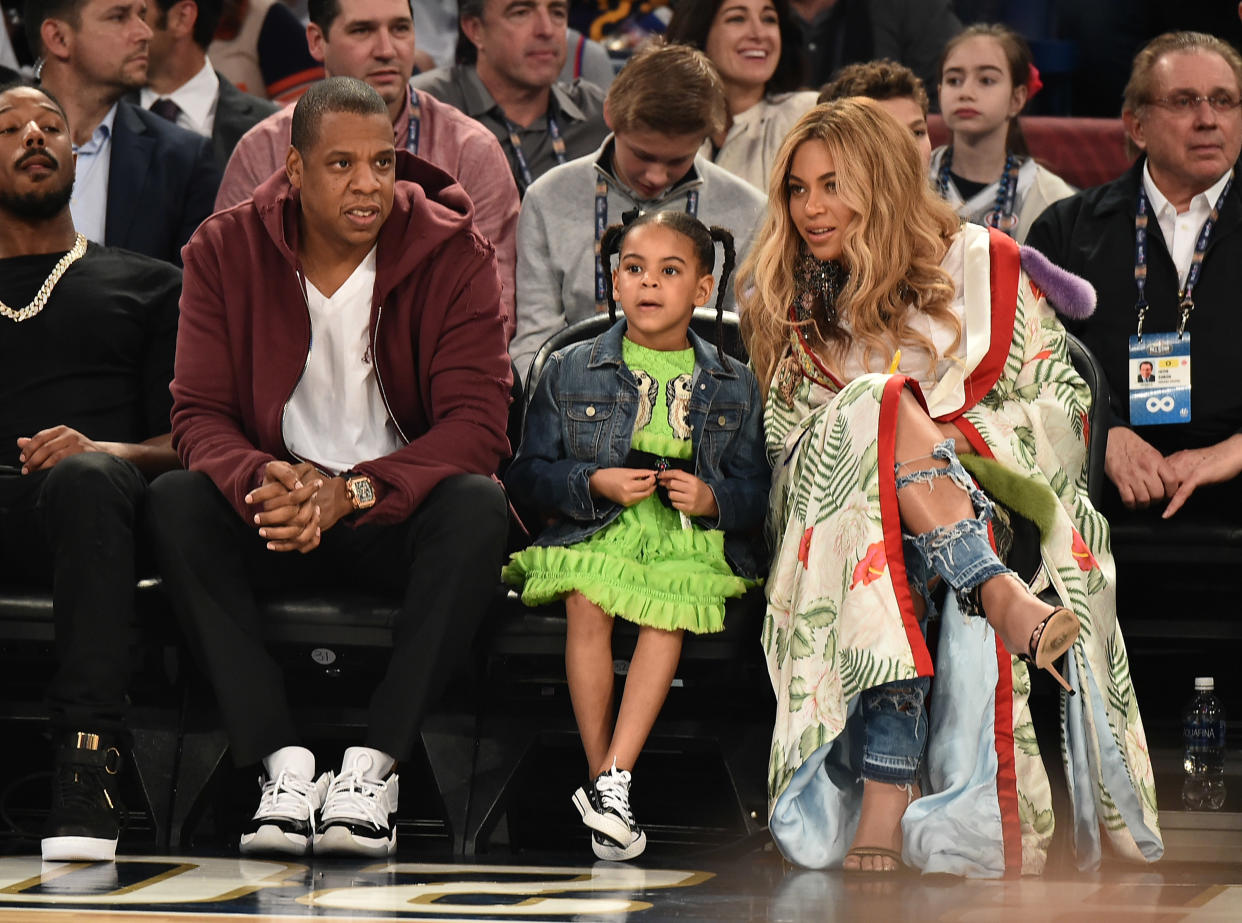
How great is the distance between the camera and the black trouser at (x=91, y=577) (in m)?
2.96

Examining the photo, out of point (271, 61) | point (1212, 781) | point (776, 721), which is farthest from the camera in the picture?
point (271, 61)

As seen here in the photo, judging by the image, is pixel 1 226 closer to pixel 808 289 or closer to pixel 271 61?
pixel 808 289

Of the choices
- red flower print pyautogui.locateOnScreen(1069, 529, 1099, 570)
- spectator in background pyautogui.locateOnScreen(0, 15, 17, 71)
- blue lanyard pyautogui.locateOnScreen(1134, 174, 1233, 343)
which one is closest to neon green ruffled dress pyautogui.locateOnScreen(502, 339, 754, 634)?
red flower print pyautogui.locateOnScreen(1069, 529, 1099, 570)

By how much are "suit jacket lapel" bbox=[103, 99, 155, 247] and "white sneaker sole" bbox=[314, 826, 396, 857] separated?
6.53 feet

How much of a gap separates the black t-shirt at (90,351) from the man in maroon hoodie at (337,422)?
0.28 metres

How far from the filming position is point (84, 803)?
2844mm

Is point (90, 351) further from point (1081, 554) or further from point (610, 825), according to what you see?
point (1081, 554)

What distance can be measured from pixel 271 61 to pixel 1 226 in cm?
220

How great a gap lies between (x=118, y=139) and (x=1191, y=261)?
104 inches

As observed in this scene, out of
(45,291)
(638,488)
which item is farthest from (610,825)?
(45,291)

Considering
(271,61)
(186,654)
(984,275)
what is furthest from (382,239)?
(271,61)

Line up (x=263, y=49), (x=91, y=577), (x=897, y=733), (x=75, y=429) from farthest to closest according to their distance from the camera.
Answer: (x=263, y=49) < (x=75, y=429) < (x=91, y=577) < (x=897, y=733)

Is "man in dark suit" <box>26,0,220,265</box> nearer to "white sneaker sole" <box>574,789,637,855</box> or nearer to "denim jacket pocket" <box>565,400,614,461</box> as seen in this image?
"denim jacket pocket" <box>565,400,614,461</box>

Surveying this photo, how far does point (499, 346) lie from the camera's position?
11.2 feet
